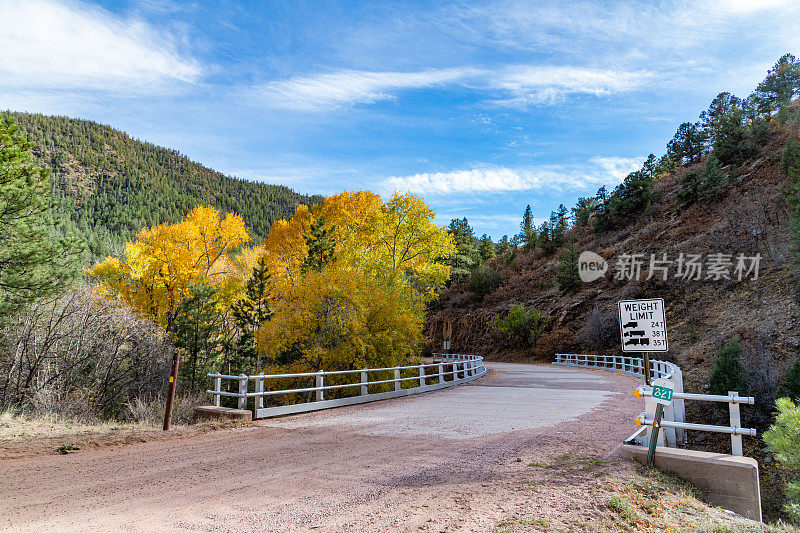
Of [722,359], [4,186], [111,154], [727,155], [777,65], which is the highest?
[111,154]

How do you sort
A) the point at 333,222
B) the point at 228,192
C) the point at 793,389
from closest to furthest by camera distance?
the point at 793,389
the point at 333,222
the point at 228,192

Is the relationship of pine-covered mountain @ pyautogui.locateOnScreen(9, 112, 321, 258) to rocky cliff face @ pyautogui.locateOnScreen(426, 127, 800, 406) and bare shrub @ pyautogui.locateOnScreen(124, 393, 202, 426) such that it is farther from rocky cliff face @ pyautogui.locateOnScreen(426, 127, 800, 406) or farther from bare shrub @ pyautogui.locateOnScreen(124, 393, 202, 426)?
bare shrub @ pyautogui.locateOnScreen(124, 393, 202, 426)

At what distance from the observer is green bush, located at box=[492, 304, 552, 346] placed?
146ft

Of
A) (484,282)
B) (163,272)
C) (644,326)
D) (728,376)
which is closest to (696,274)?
(728,376)

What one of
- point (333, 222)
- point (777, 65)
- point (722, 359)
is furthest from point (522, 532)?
point (777, 65)

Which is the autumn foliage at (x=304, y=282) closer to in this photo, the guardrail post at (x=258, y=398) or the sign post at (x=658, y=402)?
the guardrail post at (x=258, y=398)

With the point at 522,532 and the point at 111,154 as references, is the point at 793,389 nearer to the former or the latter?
the point at 522,532

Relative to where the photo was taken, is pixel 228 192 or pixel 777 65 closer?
pixel 777 65

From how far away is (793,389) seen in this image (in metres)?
15.2

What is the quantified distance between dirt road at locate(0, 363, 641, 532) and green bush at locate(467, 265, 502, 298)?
1855 inches

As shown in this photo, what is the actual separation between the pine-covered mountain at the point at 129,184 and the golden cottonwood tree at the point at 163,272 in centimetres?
9073

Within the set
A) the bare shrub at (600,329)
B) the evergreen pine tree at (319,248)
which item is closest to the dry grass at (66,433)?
the evergreen pine tree at (319,248)

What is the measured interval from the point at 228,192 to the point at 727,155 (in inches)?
6327

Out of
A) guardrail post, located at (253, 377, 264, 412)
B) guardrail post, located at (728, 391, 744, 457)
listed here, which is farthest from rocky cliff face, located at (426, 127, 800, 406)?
guardrail post, located at (253, 377, 264, 412)
